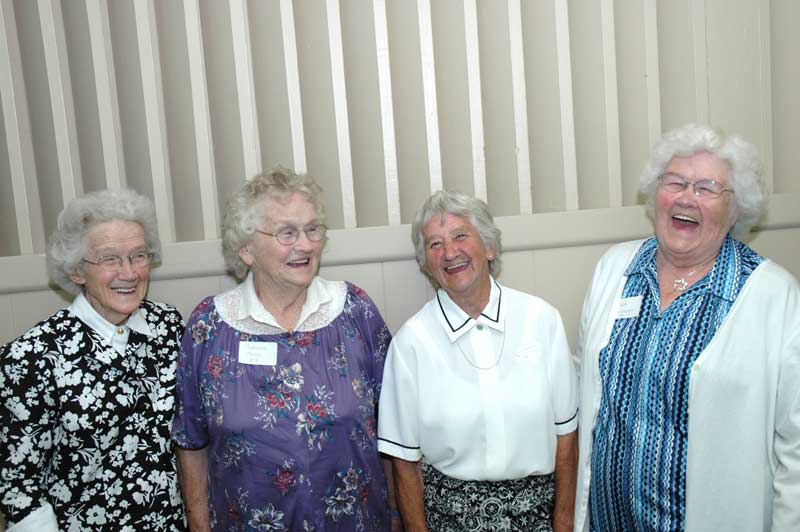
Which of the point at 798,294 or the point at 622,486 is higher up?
the point at 798,294

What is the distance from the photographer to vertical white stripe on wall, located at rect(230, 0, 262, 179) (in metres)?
2.55

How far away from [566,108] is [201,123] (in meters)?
1.53

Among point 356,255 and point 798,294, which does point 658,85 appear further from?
point 356,255

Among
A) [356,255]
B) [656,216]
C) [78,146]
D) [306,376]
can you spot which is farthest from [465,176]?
[78,146]

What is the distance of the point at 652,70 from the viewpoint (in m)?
2.73

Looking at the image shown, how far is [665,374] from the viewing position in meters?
1.93

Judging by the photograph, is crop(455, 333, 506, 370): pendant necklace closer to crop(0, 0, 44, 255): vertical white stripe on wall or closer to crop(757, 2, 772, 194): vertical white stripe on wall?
crop(757, 2, 772, 194): vertical white stripe on wall

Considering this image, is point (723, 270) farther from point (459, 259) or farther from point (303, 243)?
point (303, 243)

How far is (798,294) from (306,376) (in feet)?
5.15

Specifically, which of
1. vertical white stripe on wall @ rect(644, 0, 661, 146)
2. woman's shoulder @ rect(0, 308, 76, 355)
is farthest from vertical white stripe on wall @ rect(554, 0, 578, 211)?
woman's shoulder @ rect(0, 308, 76, 355)

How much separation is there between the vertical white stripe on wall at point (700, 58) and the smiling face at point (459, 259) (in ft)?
4.11

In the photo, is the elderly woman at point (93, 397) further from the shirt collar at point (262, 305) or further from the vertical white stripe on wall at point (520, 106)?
the vertical white stripe on wall at point (520, 106)

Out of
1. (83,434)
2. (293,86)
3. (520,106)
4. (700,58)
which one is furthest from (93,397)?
(700,58)

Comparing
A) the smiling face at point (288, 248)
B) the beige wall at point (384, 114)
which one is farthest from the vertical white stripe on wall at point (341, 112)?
the smiling face at point (288, 248)
